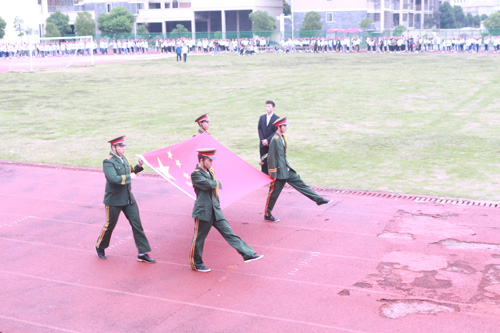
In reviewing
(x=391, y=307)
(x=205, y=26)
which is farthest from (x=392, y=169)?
(x=205, y=26)

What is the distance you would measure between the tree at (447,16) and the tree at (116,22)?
1968 inches

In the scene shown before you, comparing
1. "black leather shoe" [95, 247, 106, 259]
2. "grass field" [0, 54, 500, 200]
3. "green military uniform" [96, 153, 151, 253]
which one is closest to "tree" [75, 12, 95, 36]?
"grass field" [0, 54, 500, 200]

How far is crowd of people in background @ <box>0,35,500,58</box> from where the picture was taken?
2293 inches

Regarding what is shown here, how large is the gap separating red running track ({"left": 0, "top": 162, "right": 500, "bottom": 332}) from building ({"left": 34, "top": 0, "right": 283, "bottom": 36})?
7508 cm

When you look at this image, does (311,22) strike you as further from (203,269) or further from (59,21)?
(203,269)

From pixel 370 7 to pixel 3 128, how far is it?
208 feet

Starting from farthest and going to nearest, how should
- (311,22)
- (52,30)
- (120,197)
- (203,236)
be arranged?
(52,30) < (311,22) < (120,197) < (203,236)

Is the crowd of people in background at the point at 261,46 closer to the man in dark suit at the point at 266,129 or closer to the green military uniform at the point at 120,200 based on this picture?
the man in dark suit at the point at 266,129

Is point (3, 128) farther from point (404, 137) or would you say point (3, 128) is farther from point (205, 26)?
point (205, 26)

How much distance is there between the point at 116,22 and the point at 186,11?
51.3ft

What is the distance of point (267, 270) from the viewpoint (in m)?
8.41

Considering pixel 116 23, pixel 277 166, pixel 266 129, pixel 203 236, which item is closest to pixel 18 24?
pixel 116 23

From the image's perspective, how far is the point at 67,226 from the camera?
10.6m

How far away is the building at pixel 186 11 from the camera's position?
3339 inches
